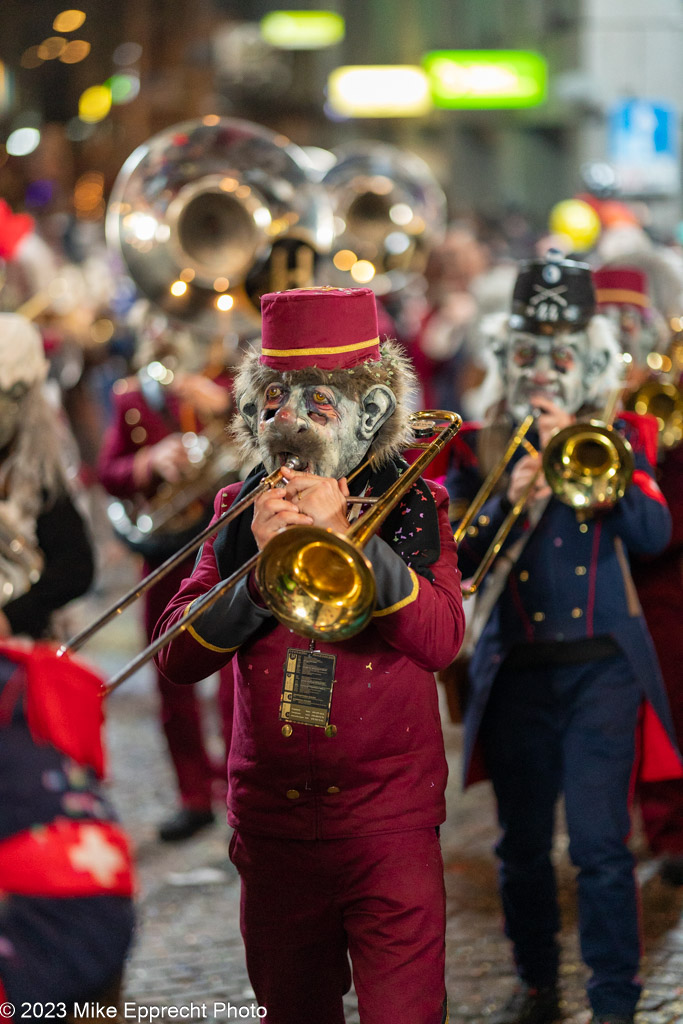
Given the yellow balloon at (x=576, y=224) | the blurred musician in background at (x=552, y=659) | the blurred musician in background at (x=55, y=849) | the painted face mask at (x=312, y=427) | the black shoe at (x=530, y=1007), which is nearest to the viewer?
the blurred musician in background at (x=55, y=849)

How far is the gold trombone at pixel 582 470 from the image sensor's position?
400 cm

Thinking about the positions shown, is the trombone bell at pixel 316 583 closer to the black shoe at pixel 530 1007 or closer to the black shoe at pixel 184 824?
the black shoe at pixel 530 1007

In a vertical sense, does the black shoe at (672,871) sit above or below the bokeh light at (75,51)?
below

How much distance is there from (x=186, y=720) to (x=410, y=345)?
5101 millimetres

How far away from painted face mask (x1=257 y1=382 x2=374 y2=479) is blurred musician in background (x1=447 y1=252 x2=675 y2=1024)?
107 centimetres

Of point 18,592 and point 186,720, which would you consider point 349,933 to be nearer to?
point 18,592

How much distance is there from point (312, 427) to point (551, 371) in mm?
1354

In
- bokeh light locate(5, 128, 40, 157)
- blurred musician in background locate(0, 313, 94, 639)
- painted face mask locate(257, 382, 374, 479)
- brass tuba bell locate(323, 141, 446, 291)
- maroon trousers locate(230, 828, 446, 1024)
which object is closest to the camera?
maroon trousers locate(230, 828, 446, 1024)

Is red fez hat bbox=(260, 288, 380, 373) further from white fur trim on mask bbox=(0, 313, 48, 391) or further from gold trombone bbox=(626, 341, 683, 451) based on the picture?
gold trombone bbox=(626, 341, 683, 451)

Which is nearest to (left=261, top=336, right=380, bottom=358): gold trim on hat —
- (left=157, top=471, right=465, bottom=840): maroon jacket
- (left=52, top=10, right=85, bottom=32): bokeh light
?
(left=157, top=471, right=465, bottom=840): maroon jacket

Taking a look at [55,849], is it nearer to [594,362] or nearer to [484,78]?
[594,362]

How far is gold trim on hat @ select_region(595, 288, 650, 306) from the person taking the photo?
18.1ft

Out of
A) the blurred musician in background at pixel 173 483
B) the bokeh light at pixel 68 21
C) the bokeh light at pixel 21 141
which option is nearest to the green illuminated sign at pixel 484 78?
the bokeh light at pixel 21 141

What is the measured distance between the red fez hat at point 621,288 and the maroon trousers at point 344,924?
2942 millimetres
